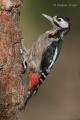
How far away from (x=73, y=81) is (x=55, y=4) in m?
1.46

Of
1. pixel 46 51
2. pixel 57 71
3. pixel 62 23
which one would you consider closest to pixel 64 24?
pixel 62 23

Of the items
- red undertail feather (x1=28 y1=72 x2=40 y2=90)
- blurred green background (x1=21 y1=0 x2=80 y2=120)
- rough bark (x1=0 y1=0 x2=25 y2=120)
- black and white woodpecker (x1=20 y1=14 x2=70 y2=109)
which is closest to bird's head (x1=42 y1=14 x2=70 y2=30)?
black and white woodpecker (x1=20 y1=14 x2=70 y2=109)

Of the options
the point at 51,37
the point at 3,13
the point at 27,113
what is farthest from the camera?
the point at 27,113

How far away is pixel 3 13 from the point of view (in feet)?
16.5

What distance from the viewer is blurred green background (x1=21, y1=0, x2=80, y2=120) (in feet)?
→ 31.7

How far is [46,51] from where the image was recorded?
19.3 feet

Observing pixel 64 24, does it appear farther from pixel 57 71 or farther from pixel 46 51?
pixel 57 71

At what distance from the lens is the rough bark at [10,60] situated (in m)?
5.03

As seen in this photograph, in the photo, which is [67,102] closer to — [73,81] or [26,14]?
[73,81]

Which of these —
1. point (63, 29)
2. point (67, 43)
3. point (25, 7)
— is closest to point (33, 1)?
point (25, 7)

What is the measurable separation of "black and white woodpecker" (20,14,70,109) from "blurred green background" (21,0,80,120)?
3.32 m

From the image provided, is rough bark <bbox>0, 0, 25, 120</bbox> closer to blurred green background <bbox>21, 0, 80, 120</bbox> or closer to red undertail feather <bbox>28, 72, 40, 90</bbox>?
red undertail feather <bbox>28, 72, 40, 90</bbox>

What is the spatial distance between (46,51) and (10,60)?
34.8 inches

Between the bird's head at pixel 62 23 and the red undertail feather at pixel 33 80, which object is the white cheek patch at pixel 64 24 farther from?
the red undertail feather at pixel 33 80
